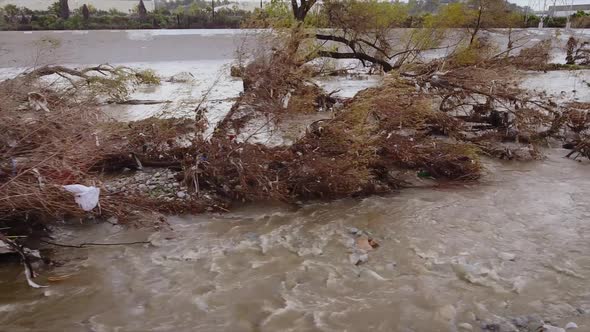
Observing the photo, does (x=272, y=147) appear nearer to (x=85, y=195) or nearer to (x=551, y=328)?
(x=85, y=195)

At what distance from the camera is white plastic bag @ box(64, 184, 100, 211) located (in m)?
5.34

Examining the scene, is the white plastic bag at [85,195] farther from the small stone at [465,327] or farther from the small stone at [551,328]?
the small stone at [551,328]

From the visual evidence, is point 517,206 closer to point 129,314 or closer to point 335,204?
point 335,204

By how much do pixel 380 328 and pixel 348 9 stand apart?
43.2 feet

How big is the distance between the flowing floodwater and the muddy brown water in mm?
16

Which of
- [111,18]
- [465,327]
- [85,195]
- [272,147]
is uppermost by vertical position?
[111,18]

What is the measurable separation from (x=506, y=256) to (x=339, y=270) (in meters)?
1.90

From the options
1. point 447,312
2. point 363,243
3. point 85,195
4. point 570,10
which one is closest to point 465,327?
point 447,312

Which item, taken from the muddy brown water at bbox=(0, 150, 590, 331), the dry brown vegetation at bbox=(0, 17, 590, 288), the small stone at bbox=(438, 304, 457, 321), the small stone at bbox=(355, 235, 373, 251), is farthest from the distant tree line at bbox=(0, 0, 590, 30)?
the small stone at bbox=(438, 304, 457, 321)

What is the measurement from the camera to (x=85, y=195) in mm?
5371

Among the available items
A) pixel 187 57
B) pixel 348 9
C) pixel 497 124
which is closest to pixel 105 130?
pixel 497 124

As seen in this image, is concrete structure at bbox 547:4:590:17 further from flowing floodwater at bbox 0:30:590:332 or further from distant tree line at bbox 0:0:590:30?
flowing floodwater at bbox 0:30:590:332

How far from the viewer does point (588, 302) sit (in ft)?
14.4

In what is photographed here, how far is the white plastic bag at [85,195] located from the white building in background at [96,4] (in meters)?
34.3
